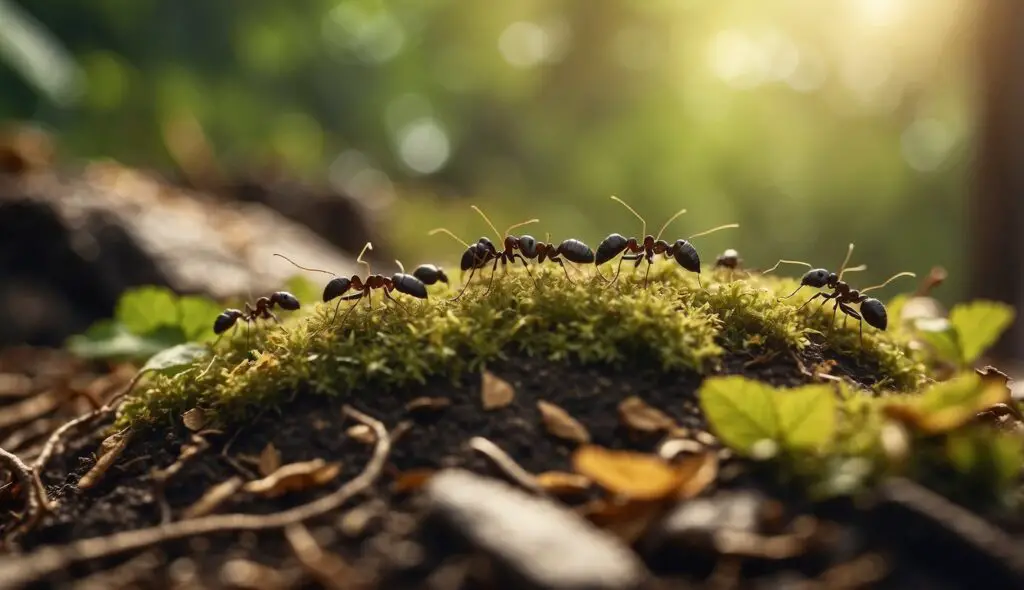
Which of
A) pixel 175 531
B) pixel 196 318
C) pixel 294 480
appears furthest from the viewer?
pixel 196 318

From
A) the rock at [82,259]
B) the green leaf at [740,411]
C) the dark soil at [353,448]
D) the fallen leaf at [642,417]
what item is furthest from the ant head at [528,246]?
the rock at [82,259]

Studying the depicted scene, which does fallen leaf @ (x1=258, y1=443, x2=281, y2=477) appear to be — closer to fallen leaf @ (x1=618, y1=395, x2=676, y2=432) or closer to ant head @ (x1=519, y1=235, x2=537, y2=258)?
fallen leaf @ (x1=618, y1=395, x2=676, y2=432)

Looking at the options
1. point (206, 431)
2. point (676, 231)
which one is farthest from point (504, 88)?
point (206, 431)

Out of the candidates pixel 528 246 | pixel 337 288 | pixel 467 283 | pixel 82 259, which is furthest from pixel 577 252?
pixel 82 259

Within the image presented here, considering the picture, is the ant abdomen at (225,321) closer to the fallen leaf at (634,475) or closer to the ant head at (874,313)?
the fallen leaf at (634,475)

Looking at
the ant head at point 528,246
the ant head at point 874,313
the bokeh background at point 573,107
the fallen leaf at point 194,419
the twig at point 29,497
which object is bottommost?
the twig at point 29,497

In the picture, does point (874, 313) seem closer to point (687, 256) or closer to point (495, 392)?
point (687, 256)

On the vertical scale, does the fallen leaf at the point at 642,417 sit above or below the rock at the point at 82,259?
below

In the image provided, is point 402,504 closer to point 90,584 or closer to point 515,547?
point 515,547
